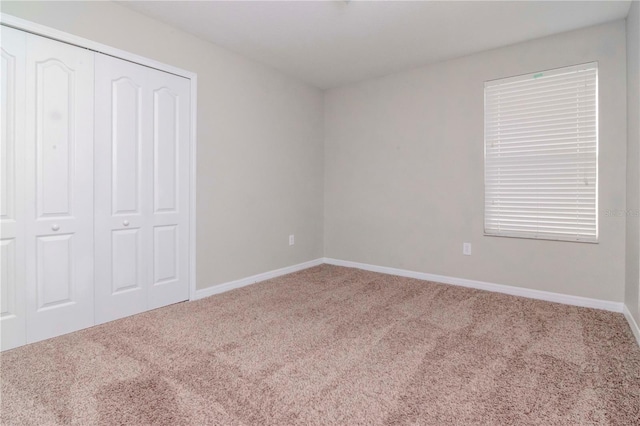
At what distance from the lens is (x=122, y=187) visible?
8.66 feet

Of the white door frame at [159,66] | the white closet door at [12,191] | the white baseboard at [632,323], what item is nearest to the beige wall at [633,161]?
the white baseboard at [632,323]

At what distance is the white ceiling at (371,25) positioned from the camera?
2.56 meters

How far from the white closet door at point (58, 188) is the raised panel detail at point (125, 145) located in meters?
0.17

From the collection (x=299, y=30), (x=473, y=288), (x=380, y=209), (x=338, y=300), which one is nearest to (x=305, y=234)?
(x=380, y=209)

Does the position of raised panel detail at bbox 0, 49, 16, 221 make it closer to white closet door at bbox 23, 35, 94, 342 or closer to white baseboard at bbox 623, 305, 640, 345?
white closet door at bbox 23, 35, 94, 342

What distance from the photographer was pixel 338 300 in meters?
3.09

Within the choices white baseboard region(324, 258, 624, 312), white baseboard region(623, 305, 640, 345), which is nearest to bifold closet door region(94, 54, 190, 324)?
white baseboard region(324, 258, 624, 312)

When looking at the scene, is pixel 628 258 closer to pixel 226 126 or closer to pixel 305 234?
pixel 305 234

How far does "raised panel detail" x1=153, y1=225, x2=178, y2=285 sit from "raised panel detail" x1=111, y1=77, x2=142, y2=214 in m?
0.30

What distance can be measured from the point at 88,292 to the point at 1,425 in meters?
1.15

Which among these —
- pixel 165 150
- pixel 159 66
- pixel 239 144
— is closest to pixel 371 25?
pixel 239 144

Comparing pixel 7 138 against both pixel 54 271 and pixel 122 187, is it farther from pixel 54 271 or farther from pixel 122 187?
pixel 54 271

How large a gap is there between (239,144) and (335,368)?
8.17 feet

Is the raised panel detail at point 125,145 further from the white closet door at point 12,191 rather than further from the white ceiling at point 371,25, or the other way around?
the white ceiling at point 371,25
